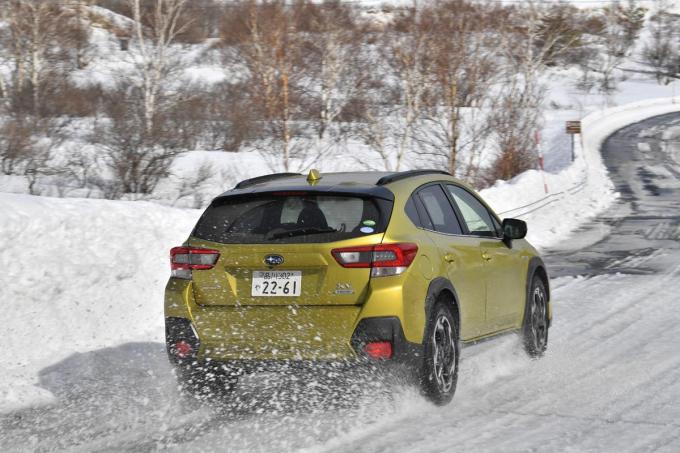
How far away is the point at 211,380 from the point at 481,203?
8.57ft

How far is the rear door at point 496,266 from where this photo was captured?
6922mm

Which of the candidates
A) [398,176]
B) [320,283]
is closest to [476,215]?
[398,176]

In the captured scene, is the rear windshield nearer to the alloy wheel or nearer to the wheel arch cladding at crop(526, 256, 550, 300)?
the alloy wheel

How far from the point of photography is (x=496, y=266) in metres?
7.05

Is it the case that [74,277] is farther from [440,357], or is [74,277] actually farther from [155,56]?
[155,56]

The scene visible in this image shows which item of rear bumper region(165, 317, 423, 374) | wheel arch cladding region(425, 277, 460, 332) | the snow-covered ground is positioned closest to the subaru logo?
rear bumper region(165, 317, 423, 374)

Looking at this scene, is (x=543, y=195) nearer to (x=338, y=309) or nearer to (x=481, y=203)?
(x=481, y=203)

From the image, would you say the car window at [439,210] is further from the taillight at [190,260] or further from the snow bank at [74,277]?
the snow bank at [74,277]

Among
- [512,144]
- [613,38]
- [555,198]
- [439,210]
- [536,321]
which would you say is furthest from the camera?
[613,38]

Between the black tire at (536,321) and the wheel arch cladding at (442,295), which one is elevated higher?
the wheel arch cladding at (442,295)

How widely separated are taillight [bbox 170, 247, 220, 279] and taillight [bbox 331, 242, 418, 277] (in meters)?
0.80

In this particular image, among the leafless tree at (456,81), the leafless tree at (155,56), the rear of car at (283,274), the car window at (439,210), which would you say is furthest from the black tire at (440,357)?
the leafless tree at (155,56)

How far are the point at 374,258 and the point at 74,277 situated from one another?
4.23 m

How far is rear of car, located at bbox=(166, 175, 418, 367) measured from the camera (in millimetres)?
5508
